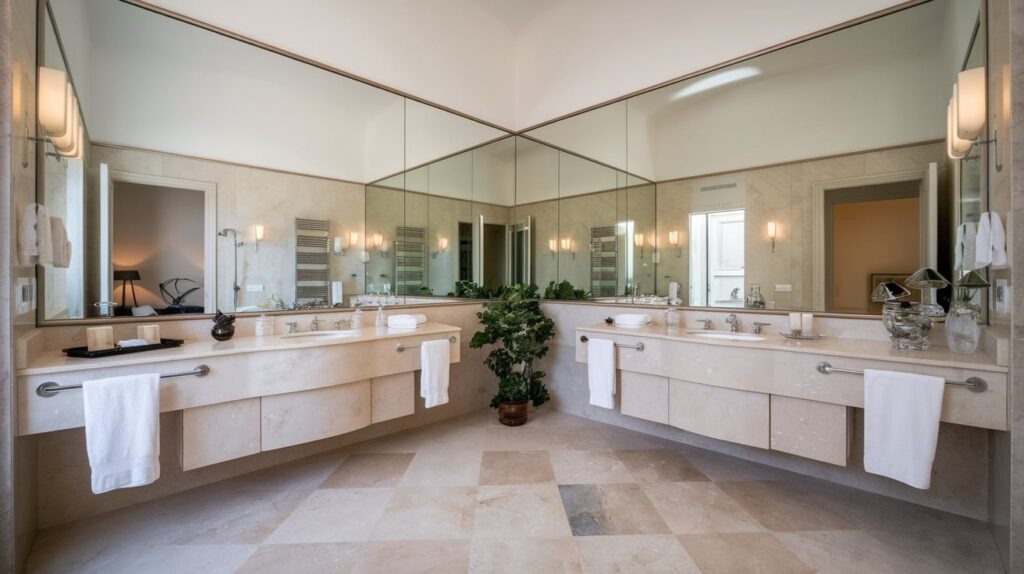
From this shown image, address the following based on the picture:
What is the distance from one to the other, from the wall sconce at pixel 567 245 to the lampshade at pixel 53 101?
3.21 meters

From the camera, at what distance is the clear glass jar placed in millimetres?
1774

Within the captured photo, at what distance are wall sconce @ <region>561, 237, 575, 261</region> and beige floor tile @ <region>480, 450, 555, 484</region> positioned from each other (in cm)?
177

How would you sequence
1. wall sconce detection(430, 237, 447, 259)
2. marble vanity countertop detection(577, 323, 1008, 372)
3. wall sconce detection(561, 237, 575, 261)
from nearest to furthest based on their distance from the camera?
marble vanity countertop detection(577, 323, 1008, 372) → wall sconce detection(430, 237, 447, 259) → wall sconce detection(561, 237, 575, 261)

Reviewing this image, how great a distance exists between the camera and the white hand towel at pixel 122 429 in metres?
1.62

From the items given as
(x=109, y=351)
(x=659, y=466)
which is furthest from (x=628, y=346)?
(x=109, y=351)

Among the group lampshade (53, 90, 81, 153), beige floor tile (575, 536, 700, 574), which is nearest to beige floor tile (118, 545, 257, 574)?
beige floor tile (575, 536, 700, 574)

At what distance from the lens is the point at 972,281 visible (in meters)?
1.84

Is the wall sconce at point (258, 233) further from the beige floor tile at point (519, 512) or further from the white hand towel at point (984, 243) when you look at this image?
the white hand towel at point (984, 243)

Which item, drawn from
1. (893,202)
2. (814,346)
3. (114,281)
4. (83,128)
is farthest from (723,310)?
(83,128)

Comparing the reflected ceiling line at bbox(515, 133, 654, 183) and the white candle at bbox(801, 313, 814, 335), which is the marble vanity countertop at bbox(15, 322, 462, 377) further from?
the white candle at bbox(801, 313, 814, 335)

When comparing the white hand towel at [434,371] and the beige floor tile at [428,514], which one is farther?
the white hand towel at [434,371]

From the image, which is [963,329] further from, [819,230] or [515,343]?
[515,343]

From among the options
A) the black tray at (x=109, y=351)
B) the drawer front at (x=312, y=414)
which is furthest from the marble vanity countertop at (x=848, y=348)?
the black tray at (x=109, y=351)

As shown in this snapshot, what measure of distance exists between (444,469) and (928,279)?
2868 millimetres
